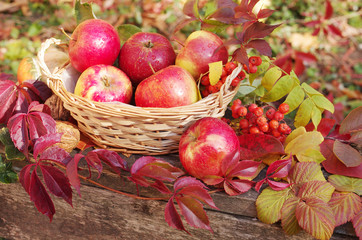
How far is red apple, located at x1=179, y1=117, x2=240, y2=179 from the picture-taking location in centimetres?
100

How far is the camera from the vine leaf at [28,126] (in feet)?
3.53

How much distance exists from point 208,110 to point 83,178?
1.54 ft

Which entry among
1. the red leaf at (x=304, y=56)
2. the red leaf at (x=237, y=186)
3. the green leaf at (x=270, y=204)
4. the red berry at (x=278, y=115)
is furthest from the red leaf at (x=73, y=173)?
the red leaf at (x=304, y=56)

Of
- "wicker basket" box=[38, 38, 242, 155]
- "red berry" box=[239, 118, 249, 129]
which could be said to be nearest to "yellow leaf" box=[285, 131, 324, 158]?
"red berry" box=[239, 118, 249, 129]

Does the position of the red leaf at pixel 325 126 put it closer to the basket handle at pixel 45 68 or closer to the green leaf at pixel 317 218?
the green leaf at pixel 317 218

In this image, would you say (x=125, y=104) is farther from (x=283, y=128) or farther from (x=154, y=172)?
(x=283, y=128)

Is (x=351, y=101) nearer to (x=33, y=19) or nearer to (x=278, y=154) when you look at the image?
(x=278, y=154)

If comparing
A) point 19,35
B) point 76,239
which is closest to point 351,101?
point 76,239

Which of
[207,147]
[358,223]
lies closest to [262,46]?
[207,147]

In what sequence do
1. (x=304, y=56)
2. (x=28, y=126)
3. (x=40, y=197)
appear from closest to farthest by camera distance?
(x=40, y=197)
(x=28, y=126)
(x=304, y=56)

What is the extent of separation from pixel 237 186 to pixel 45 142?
60cm

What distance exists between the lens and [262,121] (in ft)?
3.62

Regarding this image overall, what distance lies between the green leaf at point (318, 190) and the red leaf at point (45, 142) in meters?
0.76

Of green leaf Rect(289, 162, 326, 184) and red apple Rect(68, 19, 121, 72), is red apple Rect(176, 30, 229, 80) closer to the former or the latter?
red apple Rect(68, 19, 121, 72)
